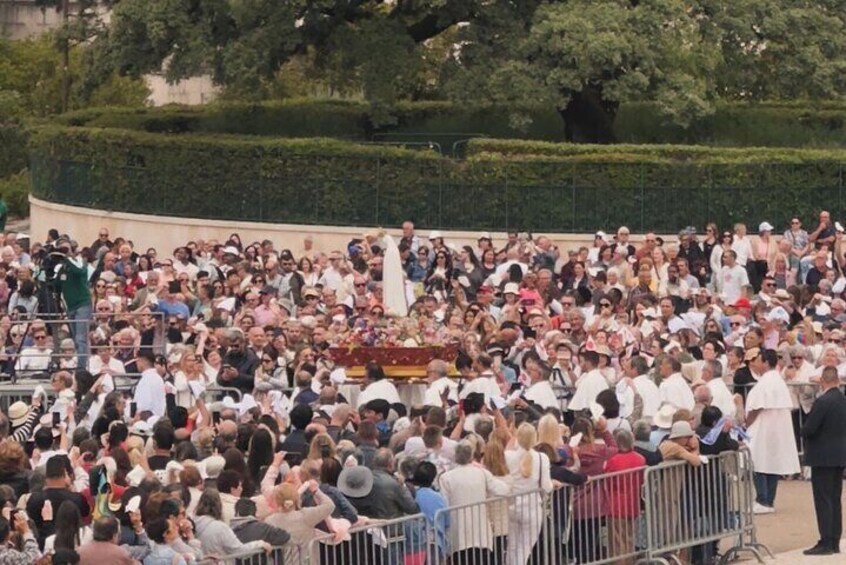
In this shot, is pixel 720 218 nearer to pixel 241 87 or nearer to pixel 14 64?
pixel 241 87

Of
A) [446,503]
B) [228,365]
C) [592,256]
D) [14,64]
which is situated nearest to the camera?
[446,503]

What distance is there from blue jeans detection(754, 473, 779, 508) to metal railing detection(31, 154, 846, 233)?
17.0 m

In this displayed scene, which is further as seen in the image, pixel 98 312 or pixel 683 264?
pixel 683 264

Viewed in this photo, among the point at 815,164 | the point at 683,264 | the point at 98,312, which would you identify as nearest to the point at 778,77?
the point at 815,164

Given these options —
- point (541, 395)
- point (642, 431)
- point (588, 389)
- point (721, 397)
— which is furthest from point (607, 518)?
point (588, 389)

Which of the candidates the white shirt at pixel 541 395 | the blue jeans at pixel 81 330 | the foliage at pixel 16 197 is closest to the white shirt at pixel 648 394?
the white shirt at pixel 541 395

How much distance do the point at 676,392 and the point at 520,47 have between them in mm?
20396

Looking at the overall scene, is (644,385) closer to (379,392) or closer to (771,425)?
(771,425)

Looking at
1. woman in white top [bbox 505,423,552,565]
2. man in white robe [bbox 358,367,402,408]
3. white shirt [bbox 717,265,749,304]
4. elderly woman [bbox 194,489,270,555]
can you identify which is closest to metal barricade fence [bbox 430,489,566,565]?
woman in white top [bbox 505,423,552,565]

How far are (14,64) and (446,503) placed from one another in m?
46.3

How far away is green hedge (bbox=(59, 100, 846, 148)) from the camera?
46.7 metres

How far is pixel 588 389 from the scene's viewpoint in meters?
23.8

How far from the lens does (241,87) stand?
147 ft

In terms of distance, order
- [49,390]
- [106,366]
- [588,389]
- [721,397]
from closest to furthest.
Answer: [721,397]
[588,389]
[106,366]
[49,390]
